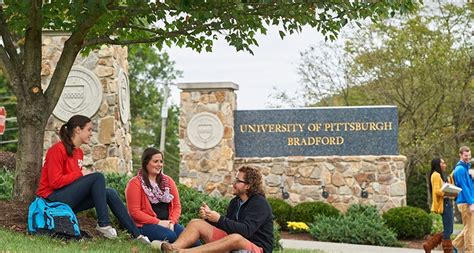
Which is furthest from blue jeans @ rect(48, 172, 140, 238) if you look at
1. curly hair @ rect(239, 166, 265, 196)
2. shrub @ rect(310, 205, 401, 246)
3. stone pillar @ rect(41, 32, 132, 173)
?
shrub @ rect(310, 205, 401, 246)

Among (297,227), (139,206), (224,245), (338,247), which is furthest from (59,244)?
(297,227)

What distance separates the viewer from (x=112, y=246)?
790 cm

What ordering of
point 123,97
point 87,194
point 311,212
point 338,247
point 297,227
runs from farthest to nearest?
point 311,212, point 297,227, point 123,97, point 338,247, point 87,194

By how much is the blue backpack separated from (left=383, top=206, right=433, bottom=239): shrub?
351 inches

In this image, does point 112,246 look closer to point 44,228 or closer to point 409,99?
point 44,228

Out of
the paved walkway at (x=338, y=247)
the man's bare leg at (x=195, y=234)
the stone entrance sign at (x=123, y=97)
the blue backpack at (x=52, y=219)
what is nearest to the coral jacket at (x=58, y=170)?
the blue backpack at (x=52, y=219)

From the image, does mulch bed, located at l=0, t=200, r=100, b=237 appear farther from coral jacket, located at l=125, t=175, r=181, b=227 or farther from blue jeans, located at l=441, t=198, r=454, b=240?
blue jeans, located at l=441, t=198, r=454, b=240

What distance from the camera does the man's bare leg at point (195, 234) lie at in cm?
754

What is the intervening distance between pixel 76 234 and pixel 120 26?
8.36 ft

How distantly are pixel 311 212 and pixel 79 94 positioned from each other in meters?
5.06

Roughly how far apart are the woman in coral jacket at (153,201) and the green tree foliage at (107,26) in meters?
1.24

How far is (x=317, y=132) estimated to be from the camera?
1748cm

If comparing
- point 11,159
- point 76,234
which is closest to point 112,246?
point 76,234

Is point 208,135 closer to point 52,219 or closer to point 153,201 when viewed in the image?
point 153,201
